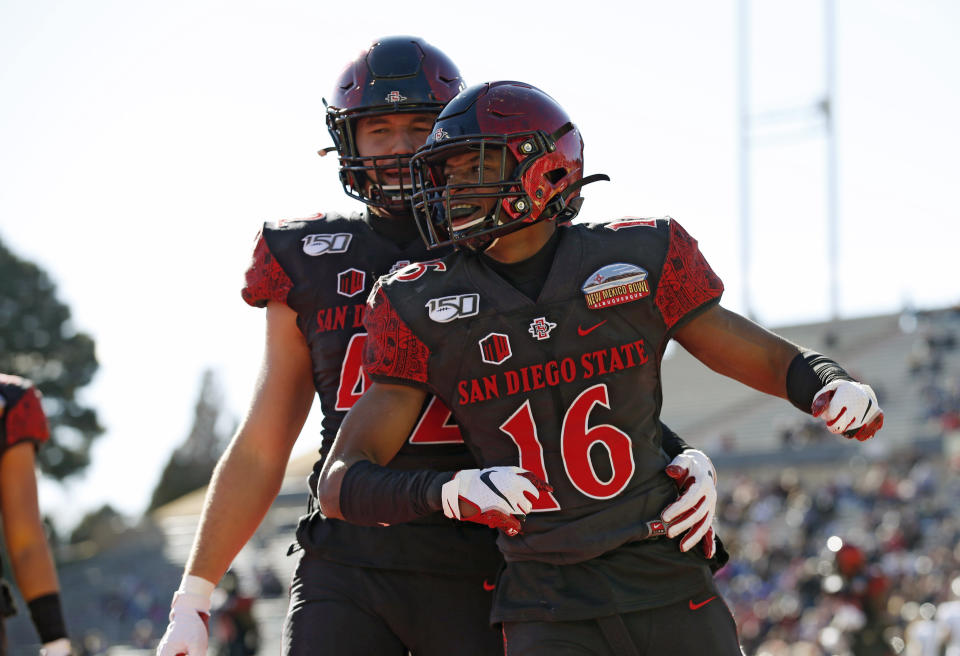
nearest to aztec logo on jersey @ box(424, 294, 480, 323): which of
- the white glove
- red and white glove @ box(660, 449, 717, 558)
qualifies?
red and white glove @ box(660, 449, 717, 558)

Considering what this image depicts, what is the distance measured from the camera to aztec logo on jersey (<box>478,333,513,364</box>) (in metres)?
3.21

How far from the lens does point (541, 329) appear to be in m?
3.21

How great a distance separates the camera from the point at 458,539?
3574mm

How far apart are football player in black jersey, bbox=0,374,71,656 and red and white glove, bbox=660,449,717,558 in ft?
9.32

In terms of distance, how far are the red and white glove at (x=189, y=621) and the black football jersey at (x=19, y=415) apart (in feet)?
5.20

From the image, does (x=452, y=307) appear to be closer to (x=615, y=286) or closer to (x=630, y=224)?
(x=615, y=286)

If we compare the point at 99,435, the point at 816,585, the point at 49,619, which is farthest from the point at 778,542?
the point at 99,435

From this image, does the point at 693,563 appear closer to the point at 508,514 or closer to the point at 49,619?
the point at 508,514

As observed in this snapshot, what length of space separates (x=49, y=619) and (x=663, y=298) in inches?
119

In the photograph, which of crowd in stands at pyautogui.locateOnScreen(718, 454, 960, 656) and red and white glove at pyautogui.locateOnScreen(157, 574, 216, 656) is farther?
crowd in stands at pyautogui.locateOnScreen(718, 454, 960, 656)

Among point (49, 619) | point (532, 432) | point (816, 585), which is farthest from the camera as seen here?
point (816, 585)

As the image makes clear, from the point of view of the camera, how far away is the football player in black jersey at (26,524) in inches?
193

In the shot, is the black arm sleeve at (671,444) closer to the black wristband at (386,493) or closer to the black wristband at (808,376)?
the black wristband at (808,376)

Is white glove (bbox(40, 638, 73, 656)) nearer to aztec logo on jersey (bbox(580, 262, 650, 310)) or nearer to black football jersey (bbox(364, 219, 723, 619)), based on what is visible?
black football jersey (bbox(364, 219, 723, 619))
